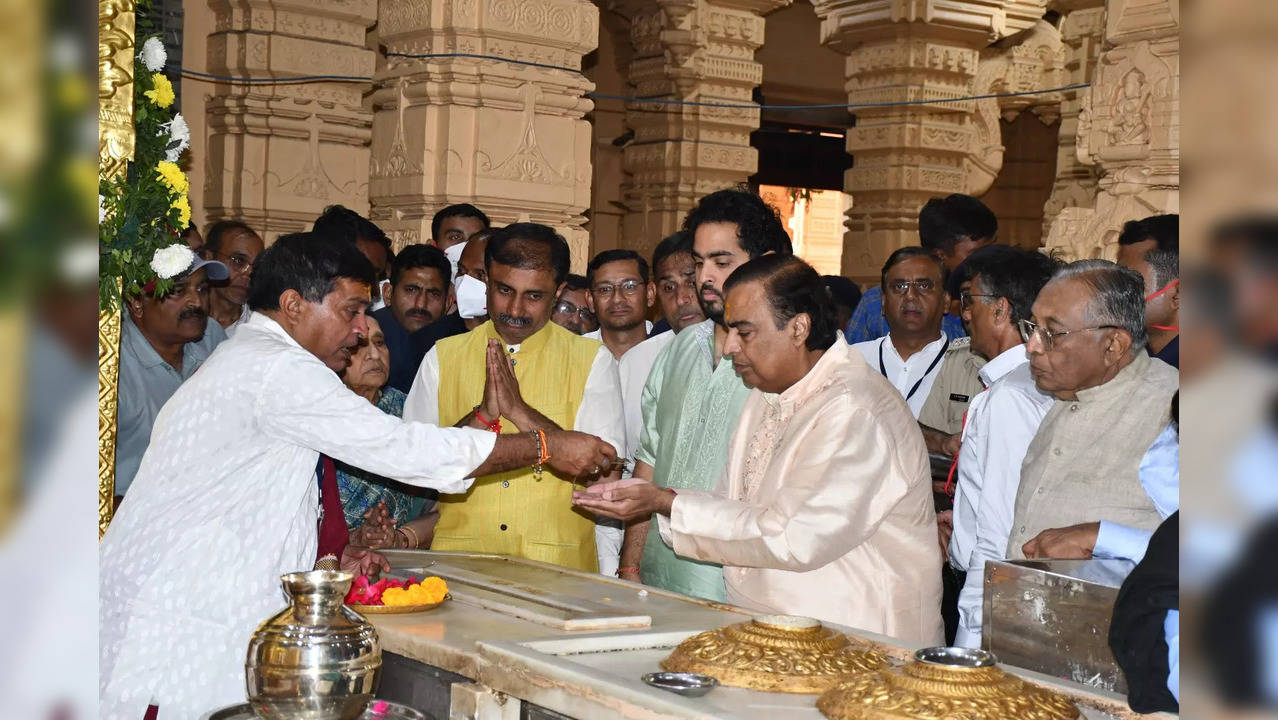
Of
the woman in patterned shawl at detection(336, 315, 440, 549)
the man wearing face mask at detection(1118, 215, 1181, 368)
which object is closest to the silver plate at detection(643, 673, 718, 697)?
the woman in patterned shawl at detection(336, 315, 440, 549)

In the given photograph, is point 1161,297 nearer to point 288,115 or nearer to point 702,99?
point 288,115

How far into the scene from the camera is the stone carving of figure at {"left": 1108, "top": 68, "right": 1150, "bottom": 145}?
18.9 ft

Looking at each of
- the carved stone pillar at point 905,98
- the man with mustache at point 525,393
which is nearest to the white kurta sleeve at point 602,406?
the man with mustache at point 525,393

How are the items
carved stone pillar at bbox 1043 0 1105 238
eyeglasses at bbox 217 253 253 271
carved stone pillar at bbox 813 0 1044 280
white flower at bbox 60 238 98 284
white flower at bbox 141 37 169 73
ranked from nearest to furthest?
white flower at bbox 60 238 98 284 → white flower at bbox 141 37 169 73 → eyeglasses at bbox 217 253 253 271 → carved stone pillar at bbox 813 0 1044 280 → carved stone pillar at bbox 1043 0 1105 238

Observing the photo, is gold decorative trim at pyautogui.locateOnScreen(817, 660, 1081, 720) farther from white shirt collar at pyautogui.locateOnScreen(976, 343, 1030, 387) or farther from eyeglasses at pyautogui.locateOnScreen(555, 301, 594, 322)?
eyeglasses at pyautogui.locateOnScreen(555, 301, 594, 322)

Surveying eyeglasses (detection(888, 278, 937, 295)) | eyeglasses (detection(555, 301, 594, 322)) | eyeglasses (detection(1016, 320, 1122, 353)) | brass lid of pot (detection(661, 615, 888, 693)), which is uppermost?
eyeglasses (detection(888, 278, 937, 295))

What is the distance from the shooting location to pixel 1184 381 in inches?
18.9

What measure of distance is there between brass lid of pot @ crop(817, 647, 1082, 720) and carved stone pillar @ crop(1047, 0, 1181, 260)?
4.18m

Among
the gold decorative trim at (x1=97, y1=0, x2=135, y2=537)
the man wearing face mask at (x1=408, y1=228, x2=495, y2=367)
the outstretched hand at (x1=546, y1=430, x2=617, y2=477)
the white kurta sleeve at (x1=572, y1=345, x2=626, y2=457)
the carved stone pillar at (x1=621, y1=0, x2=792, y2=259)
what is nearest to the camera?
the outstretched hand at (x1=546, y1=430, x2=617, y2=477)

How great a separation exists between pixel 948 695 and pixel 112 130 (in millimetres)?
2869

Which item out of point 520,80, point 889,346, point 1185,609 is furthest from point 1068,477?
point 520,80

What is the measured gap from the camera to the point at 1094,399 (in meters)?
3.11

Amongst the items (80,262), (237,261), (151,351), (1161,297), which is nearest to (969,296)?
(1161,297)

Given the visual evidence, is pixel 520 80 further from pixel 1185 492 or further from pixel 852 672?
pixel 1185 492
